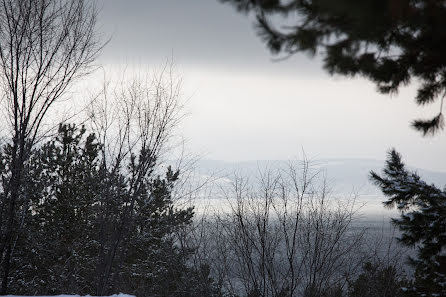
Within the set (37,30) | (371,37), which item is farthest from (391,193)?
(37,30)

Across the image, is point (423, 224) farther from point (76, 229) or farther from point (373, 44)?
point (76, 229)

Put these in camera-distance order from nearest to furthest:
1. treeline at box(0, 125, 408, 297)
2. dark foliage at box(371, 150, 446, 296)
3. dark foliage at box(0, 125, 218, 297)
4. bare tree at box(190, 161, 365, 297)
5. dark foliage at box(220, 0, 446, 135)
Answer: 1. dark foliage at box(220, 0, 446, 135)
2. dark foliage at box(371, 150, 446, 296)
3. bare tree at box(190, 161, 365, 297)
4. treeline at box(0, 125, 408, 297)
5. dark foliage at box(0, 125, 218, 297)

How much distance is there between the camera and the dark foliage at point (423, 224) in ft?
14.0

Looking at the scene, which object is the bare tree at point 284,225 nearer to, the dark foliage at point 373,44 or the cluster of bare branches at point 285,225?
the cluster of bare branches at point 285,225

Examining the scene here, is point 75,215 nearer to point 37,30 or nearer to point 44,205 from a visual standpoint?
point 44,205

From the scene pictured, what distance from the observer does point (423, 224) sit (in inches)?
174

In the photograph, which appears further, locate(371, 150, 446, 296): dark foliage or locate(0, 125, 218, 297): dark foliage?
locate(0, 125, 218, 297): dark foliage

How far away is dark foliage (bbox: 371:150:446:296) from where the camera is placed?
14.0 feet

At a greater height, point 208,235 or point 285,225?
point 285,225

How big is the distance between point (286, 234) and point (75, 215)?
28.0 ft

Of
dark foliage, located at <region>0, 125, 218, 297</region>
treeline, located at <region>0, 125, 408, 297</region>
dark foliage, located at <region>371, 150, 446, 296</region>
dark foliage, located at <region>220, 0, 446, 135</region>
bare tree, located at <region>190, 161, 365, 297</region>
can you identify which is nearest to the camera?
dark foliage, located at <region>220, 0, 446, 135</region>

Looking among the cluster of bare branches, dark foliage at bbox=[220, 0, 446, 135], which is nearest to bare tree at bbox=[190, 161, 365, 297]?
the cluster of bare branches

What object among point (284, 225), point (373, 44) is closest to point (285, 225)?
point (284, 225)

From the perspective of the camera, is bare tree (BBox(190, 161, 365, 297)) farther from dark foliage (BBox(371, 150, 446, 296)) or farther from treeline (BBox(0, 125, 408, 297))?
dark foliage (BBox(371, 150, 446, 296))
